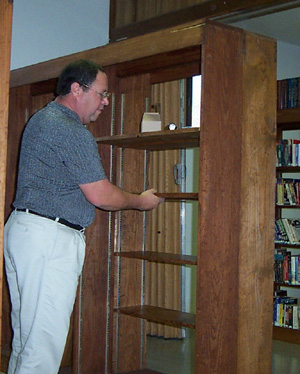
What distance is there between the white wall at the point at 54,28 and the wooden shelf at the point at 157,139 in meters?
1.71

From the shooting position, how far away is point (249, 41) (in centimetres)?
301

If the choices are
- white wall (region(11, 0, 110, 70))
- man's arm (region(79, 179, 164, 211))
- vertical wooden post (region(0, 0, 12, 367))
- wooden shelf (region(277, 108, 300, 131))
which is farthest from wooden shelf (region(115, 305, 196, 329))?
wooden shelf (region(277, 108, 300, 131))

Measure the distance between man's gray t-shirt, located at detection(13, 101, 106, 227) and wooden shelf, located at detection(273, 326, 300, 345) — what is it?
3.31 meters

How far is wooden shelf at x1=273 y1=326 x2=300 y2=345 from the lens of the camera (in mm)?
5109

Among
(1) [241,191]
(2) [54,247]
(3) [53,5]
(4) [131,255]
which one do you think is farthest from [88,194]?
(3) [53,5]

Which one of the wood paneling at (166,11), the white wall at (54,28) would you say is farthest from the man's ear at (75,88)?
the white wall at (54,28)

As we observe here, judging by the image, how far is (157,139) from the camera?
3.34m

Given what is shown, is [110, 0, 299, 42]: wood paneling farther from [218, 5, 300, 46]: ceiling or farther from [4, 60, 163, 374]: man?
[4, 60, 163, 374]: man

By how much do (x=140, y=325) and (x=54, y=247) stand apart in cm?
148

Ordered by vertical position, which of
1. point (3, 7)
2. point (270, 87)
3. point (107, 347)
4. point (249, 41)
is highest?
point (249, 41)

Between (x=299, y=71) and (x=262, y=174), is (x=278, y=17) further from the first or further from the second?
(x=262, y=174)

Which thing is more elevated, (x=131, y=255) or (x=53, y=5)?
(x=53, y=5)

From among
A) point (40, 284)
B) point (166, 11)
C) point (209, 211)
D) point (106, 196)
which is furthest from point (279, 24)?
point (40, 284)

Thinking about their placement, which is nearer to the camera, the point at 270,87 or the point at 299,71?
the point at 270,87
